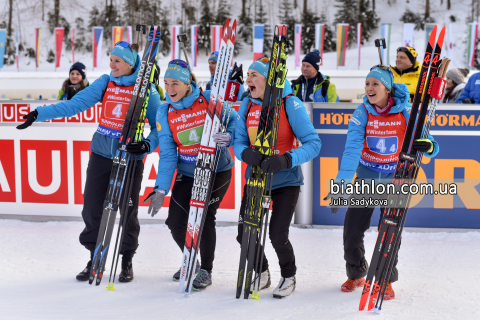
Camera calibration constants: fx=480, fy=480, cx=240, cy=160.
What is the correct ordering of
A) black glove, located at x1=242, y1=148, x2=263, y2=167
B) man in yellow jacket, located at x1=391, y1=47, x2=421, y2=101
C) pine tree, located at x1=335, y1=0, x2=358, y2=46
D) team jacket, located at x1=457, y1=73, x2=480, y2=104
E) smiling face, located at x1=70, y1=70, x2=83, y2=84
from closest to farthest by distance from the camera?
black glove, located at x1=242, y1=148, x2=263, y2=167 → man in yellow jacket, located at x1=391, y1=47, x2=421, y2=101 → team jacket, located at x1=457, y1=73, x2=480, y2=104 → smiling face, located at x1=70, y1=70, x2=83, y2=84 → pine tree, located at x1=335, y1=0, x2=358, y2=46

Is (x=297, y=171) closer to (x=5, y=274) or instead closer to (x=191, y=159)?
(x=191, y=159)

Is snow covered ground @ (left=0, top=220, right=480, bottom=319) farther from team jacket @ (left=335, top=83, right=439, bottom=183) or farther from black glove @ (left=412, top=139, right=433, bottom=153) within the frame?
black glove @ (left=412, top=139, right=433, bottom=153)

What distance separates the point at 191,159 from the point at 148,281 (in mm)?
944

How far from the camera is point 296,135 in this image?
298 cm

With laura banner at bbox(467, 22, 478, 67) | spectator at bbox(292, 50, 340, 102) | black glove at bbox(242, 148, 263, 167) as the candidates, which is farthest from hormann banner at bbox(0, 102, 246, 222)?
laura banner at bbox(467, 22, 478, 67)

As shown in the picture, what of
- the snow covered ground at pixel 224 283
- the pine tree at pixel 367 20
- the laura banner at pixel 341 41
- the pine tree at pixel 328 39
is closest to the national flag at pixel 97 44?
the laura banner at pixel 341 41

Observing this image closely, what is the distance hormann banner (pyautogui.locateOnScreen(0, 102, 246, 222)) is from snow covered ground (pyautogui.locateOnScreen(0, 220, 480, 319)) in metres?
0.30

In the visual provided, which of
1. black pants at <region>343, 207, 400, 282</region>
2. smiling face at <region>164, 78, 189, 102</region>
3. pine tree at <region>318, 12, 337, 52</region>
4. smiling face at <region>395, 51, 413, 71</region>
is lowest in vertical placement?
black pants at <region>343, 207, 400, 282</region>

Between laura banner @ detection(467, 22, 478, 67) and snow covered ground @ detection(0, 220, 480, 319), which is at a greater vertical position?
laura banner @ detection(467, 22, 478, 67)

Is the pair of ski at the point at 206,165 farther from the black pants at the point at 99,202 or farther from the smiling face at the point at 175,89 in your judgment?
the black pants at the point at 99,202

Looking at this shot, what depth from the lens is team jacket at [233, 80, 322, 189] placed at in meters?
2.87

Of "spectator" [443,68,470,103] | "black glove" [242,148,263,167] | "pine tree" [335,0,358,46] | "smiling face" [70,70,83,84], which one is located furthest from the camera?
"pine tree" [335,0,358,46]

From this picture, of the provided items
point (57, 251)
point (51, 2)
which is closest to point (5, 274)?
point (57, 251)

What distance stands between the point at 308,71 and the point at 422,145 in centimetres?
264
